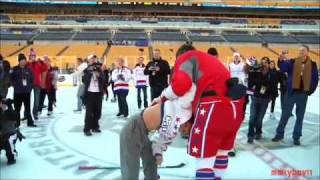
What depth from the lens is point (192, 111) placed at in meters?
2.96

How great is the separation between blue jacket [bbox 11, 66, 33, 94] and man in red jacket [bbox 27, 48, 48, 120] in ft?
3.27

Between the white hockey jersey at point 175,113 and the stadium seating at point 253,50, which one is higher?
the white hockey jersey at point 175,113

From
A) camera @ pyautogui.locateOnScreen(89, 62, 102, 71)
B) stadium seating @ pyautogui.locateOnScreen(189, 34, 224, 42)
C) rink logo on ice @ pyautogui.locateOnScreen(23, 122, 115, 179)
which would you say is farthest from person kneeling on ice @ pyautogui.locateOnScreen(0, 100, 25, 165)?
stadium seating @ pyautogui.locateOnScreen(189, 34, 224, 42)

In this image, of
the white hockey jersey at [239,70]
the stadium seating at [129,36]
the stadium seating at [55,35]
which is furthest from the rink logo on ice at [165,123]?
the stadium seating at [55,35]

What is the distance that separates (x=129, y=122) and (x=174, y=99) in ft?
1.62

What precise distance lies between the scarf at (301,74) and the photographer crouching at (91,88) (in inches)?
129

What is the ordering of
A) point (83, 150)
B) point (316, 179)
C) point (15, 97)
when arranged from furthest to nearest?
point (15, 97)
point (83, 150)
point (316, 179)

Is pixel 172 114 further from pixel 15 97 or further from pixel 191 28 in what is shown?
pixel 191 28

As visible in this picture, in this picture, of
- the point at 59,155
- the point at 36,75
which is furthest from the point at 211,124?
the point at 36,75

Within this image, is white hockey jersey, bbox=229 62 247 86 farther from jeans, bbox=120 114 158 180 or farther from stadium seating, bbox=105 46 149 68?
stadium seating, bbox=105 46 149 68

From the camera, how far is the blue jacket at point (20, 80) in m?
8.11

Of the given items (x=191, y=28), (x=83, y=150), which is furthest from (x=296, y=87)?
(x=191, y=28)

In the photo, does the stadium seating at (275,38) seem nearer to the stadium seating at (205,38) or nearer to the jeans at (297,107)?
the stadium seating at (205,38)

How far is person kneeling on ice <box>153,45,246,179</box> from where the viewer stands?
2846 mm
